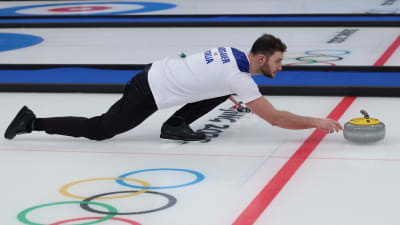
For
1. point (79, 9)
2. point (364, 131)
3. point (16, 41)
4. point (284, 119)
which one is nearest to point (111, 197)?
point (284, 119)

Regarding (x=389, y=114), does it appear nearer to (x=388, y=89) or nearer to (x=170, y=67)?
(x=388, y=89)

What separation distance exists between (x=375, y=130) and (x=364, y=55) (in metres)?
3.38

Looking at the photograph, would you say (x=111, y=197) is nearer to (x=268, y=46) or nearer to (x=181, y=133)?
(x=181, y=133)

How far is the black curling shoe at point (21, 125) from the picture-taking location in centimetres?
448

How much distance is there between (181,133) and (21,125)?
877 millimetres

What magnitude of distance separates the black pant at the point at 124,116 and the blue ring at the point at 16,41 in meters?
4.21

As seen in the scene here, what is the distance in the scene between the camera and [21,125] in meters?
4.49

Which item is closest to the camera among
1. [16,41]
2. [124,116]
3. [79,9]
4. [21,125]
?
[124,116]

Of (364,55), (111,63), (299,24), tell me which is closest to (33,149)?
(111,63)

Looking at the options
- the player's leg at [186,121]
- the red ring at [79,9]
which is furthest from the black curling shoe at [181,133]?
the red ring at [79,9]

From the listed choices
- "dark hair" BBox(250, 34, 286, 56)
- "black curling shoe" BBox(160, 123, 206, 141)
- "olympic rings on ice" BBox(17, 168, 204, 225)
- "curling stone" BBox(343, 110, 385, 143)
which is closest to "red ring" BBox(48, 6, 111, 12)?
"black curling shoe" BBox(160, 123, 206, 141)

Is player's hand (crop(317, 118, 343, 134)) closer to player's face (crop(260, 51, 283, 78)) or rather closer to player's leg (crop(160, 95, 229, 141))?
player's face (crop(260, 51, 283, 78))

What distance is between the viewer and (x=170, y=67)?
435cm

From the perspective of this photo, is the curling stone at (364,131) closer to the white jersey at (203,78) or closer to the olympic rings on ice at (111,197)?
the white jersey at (203,78)
